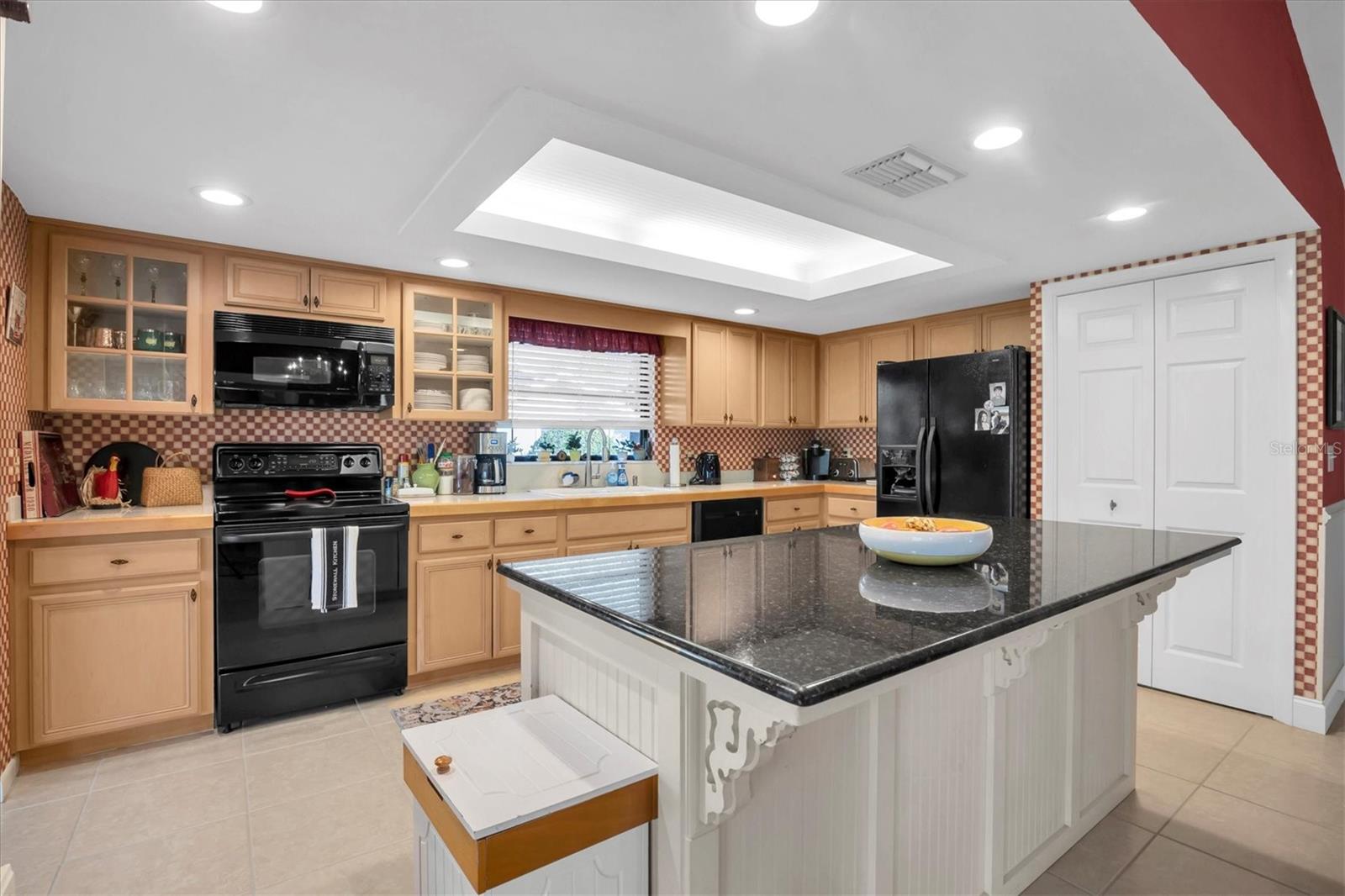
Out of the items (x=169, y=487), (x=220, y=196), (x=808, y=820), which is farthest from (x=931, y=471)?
(x=169, y=487)

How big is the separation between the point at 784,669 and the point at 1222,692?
11.0 ft

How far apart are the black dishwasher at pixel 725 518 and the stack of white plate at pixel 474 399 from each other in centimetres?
141

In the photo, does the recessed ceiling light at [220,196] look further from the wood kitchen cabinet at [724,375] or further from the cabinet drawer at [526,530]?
the wood kitchen cabinet at [724,375]

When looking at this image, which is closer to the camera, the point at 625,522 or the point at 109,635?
the point at 109,635

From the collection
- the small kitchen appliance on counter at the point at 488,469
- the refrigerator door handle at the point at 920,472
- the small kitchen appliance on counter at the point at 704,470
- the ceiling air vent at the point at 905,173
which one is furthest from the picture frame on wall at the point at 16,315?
the refrigerator door handle at the point at 920,472

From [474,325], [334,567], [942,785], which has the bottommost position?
[942,785]

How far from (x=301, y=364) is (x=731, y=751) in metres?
3.07

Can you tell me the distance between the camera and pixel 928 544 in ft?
5.60

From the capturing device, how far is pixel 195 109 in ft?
6.59

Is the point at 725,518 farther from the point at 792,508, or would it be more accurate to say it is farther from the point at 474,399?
the point at 474,399

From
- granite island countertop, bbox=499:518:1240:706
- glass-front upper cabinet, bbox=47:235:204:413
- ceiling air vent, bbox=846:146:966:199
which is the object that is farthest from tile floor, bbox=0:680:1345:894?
ceiling air vent, bbox=846:146:966:199

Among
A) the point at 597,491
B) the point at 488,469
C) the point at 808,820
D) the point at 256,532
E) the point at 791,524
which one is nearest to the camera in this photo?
the point at 808,820

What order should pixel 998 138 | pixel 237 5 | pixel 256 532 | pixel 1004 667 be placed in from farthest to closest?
pixel 256 532, pixel 998 138, pixel 1004 667, pixel 237 5

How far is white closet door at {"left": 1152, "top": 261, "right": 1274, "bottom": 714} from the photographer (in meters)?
3.10
